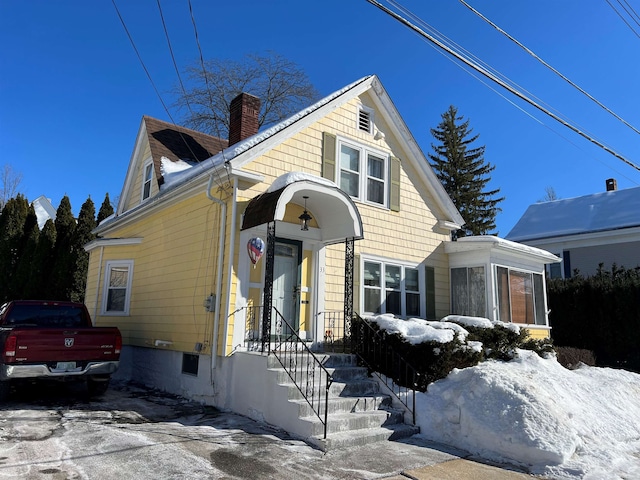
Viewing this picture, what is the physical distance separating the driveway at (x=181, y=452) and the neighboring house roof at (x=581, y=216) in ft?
→ 65.1

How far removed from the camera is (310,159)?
440 inches

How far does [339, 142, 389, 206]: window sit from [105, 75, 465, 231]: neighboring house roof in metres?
1.05

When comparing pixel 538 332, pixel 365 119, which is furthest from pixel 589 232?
pixel 365 119

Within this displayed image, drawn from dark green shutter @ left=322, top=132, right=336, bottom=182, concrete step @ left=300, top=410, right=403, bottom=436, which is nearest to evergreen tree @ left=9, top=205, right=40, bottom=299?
dark green shutter @ left=322, top=132, right=336, bottom=182

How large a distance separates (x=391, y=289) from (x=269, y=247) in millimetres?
4371

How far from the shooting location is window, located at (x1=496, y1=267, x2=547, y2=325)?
12961mm

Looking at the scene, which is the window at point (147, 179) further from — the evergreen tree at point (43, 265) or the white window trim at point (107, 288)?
the evergreen tree at point (43, 265)

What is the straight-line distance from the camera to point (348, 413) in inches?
298

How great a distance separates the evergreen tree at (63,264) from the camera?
1909 centimetres

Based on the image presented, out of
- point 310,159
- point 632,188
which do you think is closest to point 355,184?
point 310,159

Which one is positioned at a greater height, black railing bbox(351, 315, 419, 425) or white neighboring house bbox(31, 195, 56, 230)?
white neighboring house bbox(31, 195, 56, 230)

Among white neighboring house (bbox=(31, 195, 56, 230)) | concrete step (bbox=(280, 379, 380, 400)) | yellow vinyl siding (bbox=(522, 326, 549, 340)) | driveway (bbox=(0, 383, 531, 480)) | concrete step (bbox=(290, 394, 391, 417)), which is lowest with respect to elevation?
driveway (bbox=(0, 383, 531, 480))

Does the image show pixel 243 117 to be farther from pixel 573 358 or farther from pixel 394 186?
pixel 573 358

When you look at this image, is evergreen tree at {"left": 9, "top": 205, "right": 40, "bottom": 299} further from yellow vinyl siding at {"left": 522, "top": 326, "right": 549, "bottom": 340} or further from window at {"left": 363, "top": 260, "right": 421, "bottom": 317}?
yellow vinyl siding at {"left": 522, "top": 326, "right": 549, "bottom": 340}
